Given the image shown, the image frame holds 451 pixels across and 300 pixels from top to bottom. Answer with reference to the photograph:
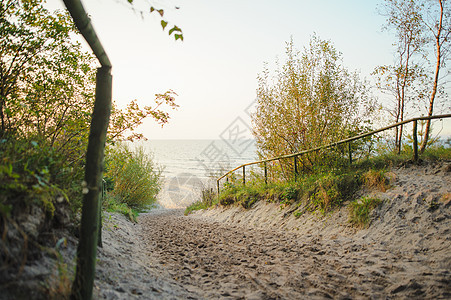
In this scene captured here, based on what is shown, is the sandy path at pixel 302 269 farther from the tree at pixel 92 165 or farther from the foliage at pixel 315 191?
the tree at pixel 92 165

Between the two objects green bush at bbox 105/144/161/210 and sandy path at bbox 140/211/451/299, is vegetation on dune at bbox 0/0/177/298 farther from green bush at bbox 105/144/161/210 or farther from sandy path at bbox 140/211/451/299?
green bush at bbox 105/144/161/210

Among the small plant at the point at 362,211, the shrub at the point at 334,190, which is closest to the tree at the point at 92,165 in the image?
the small plant at the point at 362,211

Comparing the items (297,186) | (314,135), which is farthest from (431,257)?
(314,135)

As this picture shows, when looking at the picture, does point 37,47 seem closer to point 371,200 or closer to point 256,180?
point 371,200

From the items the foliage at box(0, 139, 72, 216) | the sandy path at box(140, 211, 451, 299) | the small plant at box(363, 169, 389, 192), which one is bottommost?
the sandy path at box(140, 211, 451, 299)

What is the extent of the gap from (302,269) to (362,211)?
7.31 ft

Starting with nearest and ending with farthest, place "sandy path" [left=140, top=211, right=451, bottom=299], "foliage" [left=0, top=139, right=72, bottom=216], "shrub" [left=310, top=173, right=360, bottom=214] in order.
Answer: "foliage" [left=0, top=139, right=72, bottom=216]
"sandy path" [left=140, top=211, right=451, bottom=299]
"shrub" [left=310, top=173, right=360, bottom=214]

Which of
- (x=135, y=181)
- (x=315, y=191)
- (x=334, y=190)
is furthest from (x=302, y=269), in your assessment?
(x=135, y=181)

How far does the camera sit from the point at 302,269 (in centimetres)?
403

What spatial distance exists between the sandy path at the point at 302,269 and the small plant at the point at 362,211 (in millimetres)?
508

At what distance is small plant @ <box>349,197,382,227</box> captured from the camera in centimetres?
539

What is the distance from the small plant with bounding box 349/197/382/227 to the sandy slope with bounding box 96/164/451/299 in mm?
163

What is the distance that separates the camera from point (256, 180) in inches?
439

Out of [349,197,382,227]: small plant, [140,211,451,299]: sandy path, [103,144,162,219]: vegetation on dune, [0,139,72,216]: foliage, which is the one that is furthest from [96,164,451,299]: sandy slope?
[103,144,162,219]: vegetation on dune
